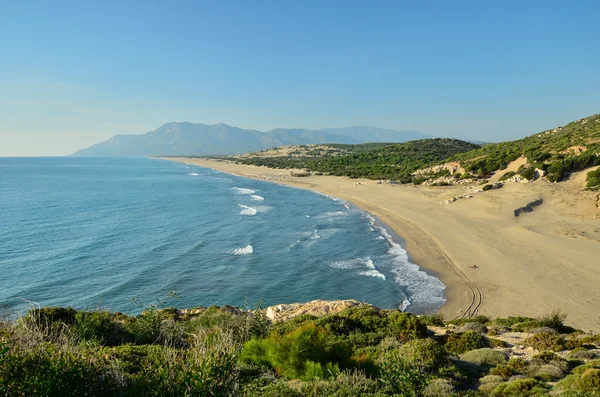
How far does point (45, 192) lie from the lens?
69875 millimetres

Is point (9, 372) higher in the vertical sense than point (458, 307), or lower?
higher

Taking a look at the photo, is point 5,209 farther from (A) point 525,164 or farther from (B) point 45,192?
(A) point 525,164

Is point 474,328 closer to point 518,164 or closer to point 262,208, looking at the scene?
point 262,208

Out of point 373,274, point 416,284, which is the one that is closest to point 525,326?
point 416,284

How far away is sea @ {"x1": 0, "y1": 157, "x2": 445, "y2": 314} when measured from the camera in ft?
75.9

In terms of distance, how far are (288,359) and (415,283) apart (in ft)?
57.1

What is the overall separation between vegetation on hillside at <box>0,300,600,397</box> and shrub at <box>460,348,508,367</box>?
4cm

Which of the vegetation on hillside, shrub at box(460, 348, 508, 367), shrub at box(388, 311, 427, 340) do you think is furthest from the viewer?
shrub at box(388, 311, 427, 340)

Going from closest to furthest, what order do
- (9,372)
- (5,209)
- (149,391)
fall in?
(9,372) < (149,391) < (5,209)

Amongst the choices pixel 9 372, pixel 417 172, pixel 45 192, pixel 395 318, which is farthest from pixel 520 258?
pixel 45 192

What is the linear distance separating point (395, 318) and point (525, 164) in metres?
51.0

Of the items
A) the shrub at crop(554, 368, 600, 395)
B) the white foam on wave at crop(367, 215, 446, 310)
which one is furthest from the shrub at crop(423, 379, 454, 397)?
the white foam on wave at crop(367, 215, 446, 310)

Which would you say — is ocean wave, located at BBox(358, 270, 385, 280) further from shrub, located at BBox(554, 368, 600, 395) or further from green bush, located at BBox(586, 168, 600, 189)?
green bush, located at BBox(586, 168, 600, 189)

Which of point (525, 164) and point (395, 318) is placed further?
point (525, 164)
